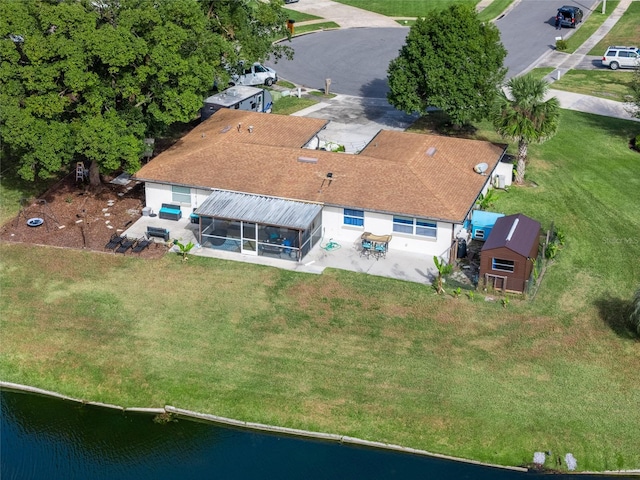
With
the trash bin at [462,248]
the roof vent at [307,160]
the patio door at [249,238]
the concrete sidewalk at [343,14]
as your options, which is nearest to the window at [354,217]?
the roof vent at [307,160]

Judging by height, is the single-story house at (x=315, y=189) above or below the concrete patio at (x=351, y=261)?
above

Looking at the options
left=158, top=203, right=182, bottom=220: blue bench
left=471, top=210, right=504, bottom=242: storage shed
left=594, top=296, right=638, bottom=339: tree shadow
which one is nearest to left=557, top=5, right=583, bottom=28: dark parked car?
left=471, top=210, right=504, bottom=242: storage shed

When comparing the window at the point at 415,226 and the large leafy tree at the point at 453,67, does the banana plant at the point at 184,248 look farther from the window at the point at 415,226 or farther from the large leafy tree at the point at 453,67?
the large leafy tree at the point at 453,67

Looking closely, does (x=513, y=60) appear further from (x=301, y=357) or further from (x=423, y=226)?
(x=301, y=357)

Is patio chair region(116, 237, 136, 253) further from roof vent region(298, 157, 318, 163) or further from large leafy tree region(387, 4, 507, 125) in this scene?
large leafy tree region(387, 4, 507, 125)

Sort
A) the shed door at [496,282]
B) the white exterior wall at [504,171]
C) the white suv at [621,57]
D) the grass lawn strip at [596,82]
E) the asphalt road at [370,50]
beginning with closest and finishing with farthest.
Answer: the shed door at [496,282] < the white exterior wall at [504,171] < the grass lawn strip at [596,82] < the asphalt road at [370,50] < the white suv at [621,57]

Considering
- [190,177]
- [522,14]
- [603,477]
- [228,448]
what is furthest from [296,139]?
[522,14]
